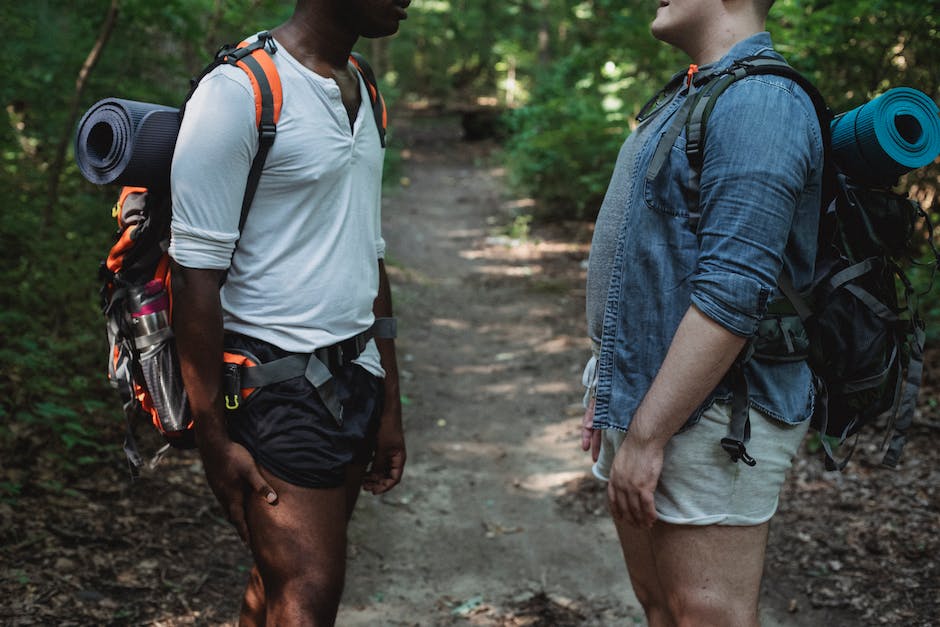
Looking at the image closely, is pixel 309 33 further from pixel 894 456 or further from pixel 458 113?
pixel 458 113

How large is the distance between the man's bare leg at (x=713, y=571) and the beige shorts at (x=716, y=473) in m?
0.04

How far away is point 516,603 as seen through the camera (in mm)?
4012

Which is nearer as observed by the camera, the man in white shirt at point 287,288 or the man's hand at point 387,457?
the man in white shirt at point 287,288

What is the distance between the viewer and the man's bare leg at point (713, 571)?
6.61ft

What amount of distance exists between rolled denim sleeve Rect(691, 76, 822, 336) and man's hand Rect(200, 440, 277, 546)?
1.22 metres

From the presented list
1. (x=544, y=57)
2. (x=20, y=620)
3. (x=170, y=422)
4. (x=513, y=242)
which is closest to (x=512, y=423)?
(x=20, y=620)

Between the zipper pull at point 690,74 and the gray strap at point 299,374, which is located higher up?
the zipper pull at point 690,74

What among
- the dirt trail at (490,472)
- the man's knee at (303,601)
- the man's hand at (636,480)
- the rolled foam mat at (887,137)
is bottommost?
the dirt trail at (490,472)

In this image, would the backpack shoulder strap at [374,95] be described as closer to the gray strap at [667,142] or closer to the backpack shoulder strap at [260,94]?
the backpack shoulder strap at [260,94]

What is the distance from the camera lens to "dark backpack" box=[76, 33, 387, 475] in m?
2.16

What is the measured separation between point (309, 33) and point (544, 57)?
20.3m

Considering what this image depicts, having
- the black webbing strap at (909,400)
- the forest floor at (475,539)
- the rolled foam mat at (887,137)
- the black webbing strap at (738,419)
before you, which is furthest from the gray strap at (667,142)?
the forest floor at (475,539)

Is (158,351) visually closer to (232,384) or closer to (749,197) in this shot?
(232,384)

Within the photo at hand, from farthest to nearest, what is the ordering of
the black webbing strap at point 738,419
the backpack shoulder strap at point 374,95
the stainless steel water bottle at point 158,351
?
the backpack shoulder strap at point 374,95 → the stainless steel water bottle at point 158,351 → the black webbing strap at point 738,419
